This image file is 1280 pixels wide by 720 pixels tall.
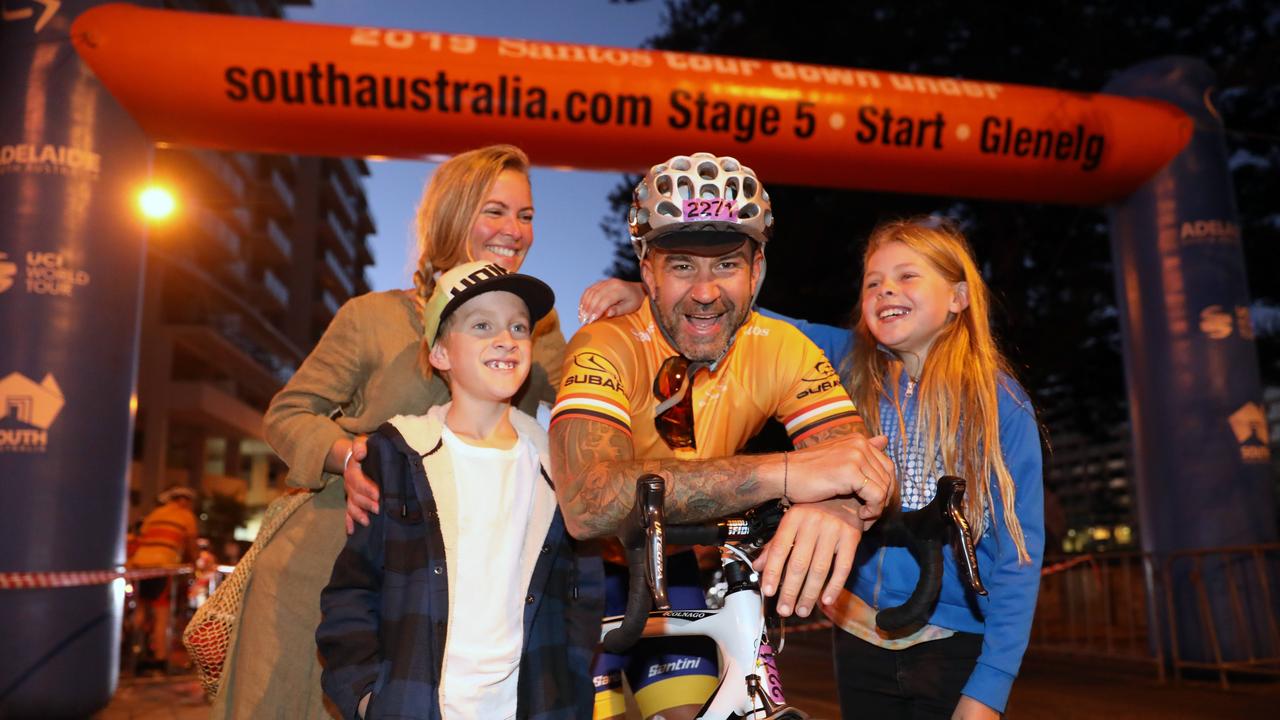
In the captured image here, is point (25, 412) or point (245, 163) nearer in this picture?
point (25, 412)

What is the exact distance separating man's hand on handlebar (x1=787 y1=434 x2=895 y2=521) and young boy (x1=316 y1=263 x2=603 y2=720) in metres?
0.90

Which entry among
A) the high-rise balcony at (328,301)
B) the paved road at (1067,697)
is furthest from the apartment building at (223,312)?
the paved road at (1067,697)

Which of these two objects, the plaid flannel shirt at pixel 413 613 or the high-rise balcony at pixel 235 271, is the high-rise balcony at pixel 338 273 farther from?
the plaid flannel shirt at pixel 413 613

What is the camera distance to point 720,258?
280 centimetres

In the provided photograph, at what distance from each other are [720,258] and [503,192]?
1.00 meters

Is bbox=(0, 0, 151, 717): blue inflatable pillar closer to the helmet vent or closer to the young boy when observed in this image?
the young boy

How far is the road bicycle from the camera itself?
6.70 feet

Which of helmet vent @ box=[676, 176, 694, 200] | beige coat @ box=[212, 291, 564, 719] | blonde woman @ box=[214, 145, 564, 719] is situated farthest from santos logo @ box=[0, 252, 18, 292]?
helmet vent @ box=[676, 176, 694, 200]

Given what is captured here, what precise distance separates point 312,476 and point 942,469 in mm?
1935

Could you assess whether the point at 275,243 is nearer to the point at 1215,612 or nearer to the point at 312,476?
the point at 1215,612

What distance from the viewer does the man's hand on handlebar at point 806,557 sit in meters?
2.26

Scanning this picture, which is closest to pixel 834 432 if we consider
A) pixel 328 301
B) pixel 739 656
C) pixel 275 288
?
pixel 739 656

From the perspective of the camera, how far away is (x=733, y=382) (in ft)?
9.64

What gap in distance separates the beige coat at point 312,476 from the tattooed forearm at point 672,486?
0.97 metres
